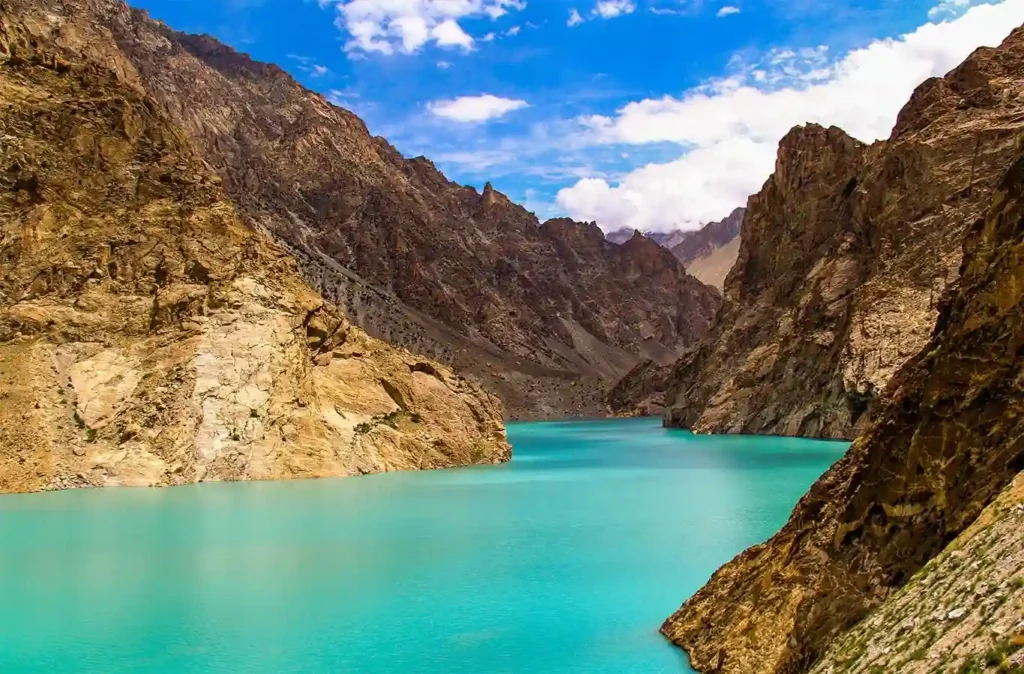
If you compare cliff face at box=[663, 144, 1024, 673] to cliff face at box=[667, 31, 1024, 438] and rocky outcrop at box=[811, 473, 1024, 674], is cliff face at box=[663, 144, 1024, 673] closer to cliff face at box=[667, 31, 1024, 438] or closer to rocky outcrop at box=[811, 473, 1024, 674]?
rocky outcrop at box=[811, 473, 1024, 674]

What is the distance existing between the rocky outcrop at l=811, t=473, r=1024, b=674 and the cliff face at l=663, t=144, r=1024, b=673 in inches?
51.1

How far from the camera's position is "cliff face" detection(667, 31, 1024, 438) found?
235 feet

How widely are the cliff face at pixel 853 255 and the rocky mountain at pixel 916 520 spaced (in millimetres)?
58051

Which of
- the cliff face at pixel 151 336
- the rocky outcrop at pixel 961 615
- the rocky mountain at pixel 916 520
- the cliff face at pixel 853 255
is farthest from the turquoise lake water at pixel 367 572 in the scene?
the cliff face at pixel 853 255

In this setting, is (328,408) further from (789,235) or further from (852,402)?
(789,235)

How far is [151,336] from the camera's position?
2015 inches

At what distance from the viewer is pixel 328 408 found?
178 ft

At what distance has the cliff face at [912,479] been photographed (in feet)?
37.4

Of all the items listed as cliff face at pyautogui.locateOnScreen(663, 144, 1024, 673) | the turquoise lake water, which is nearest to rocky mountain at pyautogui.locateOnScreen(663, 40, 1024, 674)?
cliff face at pyautogui.locateOnScreen(663, 144, 1024, 673)

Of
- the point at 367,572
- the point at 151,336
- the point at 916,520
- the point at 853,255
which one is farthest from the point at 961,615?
the point at 853,255

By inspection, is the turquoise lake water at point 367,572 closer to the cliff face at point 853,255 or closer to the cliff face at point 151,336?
the cliff face at point 151,336

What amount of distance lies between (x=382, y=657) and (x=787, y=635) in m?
6.73

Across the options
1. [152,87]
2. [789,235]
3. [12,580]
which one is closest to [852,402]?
[789,235]

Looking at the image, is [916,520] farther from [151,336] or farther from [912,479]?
[151,336]
